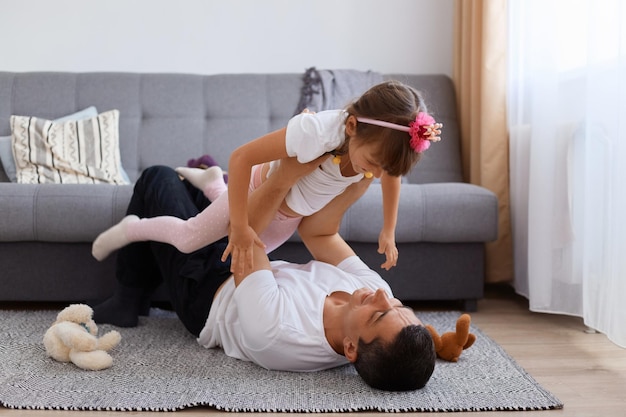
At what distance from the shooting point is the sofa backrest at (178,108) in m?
3.43

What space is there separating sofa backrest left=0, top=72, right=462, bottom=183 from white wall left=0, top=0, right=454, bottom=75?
0.31 metres

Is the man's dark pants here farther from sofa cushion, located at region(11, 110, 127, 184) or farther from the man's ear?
sofa cushion, located at region(11, 110, 127, 184)

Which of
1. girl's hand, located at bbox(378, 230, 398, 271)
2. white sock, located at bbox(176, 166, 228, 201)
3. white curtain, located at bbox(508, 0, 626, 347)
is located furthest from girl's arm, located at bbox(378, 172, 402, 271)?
white curtain, located at bbox(508, 0, 626, 347)

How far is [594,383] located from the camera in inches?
76.2

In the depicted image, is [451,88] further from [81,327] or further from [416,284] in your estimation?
[81,327]

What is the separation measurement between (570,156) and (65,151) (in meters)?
2.11

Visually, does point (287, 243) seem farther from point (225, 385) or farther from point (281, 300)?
point (225, 385)

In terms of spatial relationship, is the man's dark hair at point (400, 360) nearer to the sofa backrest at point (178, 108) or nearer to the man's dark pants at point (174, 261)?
the man's dark pants at point (174, 261)

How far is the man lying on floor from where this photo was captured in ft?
5.60

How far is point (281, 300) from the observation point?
1892mm

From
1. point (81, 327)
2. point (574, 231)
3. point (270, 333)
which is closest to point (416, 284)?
point (574, 231)

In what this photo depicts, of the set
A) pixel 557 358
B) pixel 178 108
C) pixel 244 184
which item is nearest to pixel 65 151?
pixel 178 108

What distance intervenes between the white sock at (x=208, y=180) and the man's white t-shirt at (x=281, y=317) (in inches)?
18.1

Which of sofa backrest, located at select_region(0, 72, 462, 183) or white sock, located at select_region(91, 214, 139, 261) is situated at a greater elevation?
sofa backrest, located at select_region(0, 72, 462, 183)
